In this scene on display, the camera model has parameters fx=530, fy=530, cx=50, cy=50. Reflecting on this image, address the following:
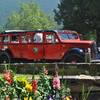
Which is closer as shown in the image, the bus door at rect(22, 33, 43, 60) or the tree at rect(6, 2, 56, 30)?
the bus door at rect(22, 33, 43, 60)

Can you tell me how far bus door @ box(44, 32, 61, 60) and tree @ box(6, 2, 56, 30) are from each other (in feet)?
271

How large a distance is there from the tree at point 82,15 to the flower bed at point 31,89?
46.7m

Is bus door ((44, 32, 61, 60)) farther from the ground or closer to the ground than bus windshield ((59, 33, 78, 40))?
closer to the ground

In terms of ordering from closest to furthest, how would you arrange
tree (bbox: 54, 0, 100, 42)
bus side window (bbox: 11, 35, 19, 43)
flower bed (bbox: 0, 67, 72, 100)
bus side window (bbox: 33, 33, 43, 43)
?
flower bed (bbox: 0, 67, 72, 100) → bus side window (bbox: 33, 33, 43, 43) → bus side window (bbox: 11, 35, 19, 43) → tree (bbox: 54, 0, 100, 42)

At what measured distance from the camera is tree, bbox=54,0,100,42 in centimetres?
5344

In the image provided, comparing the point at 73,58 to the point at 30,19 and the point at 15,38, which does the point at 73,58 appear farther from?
the point at 30,19

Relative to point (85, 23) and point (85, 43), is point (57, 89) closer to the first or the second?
point (85, 43)

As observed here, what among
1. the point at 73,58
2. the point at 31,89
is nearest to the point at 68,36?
the point at 73,58

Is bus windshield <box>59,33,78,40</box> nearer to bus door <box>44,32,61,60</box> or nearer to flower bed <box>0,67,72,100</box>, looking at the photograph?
bus door <box>44,32,61,60</box>

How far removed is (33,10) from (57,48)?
10037cm

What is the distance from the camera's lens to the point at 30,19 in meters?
116

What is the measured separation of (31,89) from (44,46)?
60.1 ft

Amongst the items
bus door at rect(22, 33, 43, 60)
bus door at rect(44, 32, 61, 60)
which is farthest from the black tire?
bus door at rect(22, 33, 43, 60)

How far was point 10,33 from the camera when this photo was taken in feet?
82.3
